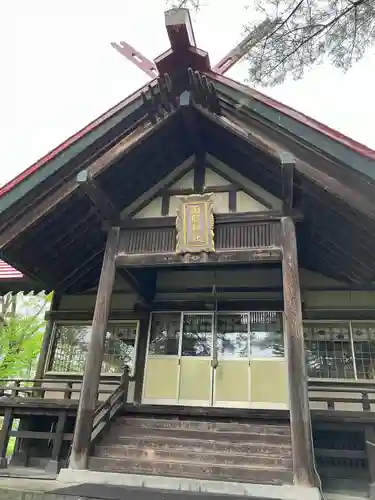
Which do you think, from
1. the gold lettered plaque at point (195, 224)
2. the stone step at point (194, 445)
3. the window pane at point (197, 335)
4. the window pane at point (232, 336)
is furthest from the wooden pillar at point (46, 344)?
the gold lettered plaque at point (195, 224)

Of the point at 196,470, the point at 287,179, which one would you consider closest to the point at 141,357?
the point at 196,470

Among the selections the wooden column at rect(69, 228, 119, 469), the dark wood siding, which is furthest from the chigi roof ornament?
the wooden column at rect(69, 228, 119, 469)

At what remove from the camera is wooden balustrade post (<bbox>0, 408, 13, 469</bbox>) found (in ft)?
23.0

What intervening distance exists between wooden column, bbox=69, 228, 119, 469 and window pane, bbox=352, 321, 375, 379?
182 inches

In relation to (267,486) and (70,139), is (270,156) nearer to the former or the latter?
(70,139)

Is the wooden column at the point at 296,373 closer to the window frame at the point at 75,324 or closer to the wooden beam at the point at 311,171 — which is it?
the wooden beam at the point at 311,171

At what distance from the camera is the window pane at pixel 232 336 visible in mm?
7993

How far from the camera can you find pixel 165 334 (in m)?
8.46

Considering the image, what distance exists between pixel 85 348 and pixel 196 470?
4572mm

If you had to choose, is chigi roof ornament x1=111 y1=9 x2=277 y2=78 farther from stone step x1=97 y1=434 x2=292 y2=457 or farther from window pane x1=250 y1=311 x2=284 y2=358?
stone step x1=97 y1=434 x2=292 y2=457

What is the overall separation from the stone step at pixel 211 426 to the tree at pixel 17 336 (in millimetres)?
10242

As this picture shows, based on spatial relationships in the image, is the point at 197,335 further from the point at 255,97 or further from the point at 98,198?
the point at 255,97

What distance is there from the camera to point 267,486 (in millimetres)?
Result: 4734

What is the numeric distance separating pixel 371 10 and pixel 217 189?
3.40m
